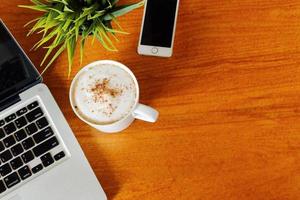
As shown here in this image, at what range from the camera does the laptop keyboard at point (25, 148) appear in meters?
0.72

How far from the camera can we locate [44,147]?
72cm

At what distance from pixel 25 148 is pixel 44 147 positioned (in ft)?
0.10

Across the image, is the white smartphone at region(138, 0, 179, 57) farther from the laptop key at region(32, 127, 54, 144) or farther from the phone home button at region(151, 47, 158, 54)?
the laptop key at region(32, 127, 54, 144)

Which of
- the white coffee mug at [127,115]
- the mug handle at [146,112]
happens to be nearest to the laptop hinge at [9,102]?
the white coffee mug at [127,115]

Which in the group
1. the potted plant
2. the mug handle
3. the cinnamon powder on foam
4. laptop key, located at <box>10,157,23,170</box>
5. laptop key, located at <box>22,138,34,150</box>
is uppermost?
the potted plant

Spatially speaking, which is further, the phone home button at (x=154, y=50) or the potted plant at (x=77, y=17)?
the phone home button at (x=154, y=50)

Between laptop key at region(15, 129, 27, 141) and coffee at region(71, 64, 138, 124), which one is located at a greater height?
coffee at region(71, 64, 138, 124)

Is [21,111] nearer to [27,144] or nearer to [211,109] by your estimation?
[27,144]

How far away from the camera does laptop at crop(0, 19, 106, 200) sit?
717 mm

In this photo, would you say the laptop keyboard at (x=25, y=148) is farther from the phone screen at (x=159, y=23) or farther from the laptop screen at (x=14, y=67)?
the phone screen at (x=159, y=23)

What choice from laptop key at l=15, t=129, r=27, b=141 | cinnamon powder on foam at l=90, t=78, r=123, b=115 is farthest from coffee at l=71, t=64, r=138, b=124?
laptop key at l=15, t=129, r=27, b=141

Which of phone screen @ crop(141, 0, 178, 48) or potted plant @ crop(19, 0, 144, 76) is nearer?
potted plant @ crop(19, 0, 144, 76)

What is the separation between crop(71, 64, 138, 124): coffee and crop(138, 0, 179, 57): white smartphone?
0.29 ft

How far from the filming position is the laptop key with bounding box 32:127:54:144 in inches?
28.5
